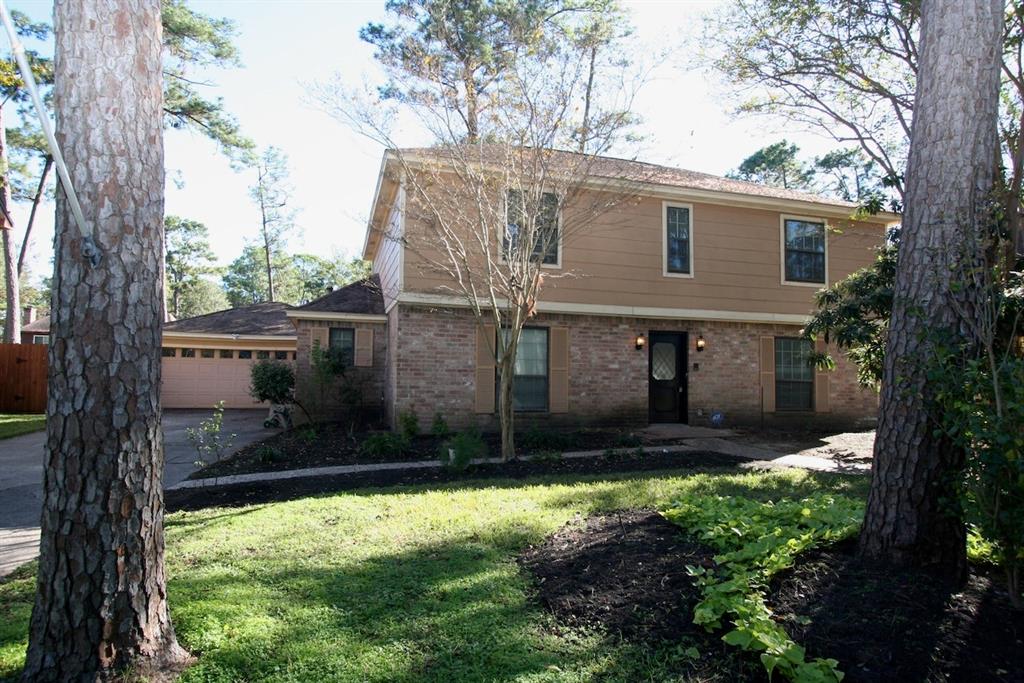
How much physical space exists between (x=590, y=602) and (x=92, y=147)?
10.3 ft

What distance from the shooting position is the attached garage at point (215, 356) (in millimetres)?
18734

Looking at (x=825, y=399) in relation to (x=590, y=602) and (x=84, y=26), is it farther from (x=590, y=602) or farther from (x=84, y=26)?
(x=84, y=26)

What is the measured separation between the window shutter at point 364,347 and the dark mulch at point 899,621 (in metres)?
11.5

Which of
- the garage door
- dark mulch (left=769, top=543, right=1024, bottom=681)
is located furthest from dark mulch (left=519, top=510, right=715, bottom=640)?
the garage door

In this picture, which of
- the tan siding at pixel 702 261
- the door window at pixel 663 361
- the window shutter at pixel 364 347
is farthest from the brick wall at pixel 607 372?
the window shutter at pixel 364 347

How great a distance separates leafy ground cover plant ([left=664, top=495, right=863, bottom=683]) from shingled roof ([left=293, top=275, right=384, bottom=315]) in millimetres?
10356

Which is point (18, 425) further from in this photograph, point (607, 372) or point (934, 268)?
point (934, 268)

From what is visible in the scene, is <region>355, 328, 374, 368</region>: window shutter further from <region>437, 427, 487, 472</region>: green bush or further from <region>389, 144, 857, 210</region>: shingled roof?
<region>437, 427, 487, 472</region>: green bush

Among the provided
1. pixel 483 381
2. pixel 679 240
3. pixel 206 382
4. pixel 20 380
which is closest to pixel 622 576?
pixel 483 381

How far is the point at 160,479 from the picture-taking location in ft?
8.70

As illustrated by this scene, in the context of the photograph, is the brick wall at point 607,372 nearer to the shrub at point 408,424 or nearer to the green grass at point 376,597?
the shrub at point 408,424

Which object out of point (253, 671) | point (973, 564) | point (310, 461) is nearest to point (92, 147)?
point (253, 671)

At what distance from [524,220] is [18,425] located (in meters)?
12.5

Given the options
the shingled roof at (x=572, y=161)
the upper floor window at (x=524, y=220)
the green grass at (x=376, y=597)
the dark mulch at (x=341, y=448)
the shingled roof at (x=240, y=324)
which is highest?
the shingled roof at (x=572, y=161)
